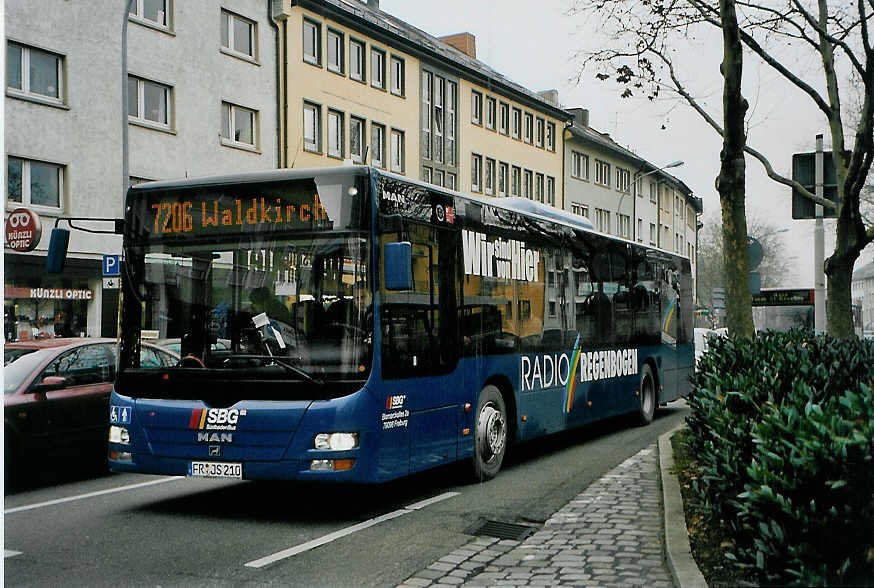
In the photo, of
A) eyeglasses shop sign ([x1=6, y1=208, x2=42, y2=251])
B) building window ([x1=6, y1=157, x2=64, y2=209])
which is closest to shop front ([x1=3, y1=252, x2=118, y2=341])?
eyeglasses shop sign ([x1=6, y1=208, x2=42, y2=251])

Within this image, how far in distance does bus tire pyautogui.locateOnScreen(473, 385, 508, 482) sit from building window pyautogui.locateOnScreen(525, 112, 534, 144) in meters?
42.9

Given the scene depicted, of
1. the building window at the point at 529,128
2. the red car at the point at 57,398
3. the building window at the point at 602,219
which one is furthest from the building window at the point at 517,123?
the red car at the point at 57,398

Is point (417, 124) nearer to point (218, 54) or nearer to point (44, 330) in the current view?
point (218, 54)

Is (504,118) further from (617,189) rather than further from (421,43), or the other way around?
(617,189)

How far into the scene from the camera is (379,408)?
7.96m

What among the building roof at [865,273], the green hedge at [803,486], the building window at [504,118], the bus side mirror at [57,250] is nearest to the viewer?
the green hedge at [803,486]

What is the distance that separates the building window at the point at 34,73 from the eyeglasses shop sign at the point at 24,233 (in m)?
5.05

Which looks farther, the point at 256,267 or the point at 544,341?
Result: the point at 544,341

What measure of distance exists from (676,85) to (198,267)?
27.1 ft

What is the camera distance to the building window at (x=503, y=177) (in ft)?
160

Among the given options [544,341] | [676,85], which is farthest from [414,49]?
[544,341]

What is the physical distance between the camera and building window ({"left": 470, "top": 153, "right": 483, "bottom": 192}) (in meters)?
46.1

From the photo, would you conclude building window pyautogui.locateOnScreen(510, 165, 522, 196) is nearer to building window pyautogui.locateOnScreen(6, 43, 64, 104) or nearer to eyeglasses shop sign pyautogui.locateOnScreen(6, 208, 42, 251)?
building window pyautogui.locateOnScreen(6, 43, 64, 104)

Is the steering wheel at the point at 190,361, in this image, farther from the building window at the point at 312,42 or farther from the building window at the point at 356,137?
the building window at the point at 356,137
